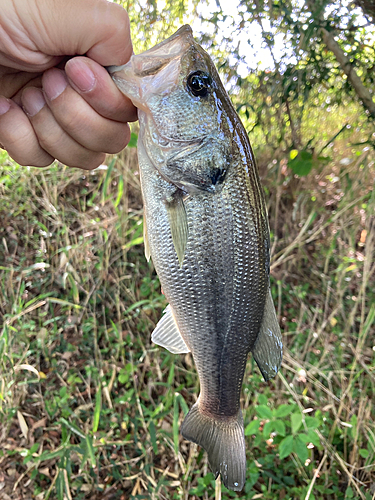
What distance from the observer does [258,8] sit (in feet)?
9.31

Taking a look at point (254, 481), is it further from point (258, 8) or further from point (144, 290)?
point (258, 8)

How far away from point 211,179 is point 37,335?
2444mm

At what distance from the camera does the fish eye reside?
49.3 inches

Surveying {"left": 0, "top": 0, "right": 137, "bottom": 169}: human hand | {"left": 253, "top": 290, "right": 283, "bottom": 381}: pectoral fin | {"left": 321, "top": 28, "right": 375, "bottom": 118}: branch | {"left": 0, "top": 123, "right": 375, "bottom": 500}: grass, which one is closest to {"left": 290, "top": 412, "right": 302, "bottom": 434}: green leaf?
{"left": 0, "top": 123, "right": 375, "bottom": 500}: grass

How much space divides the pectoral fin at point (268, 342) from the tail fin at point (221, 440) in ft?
0.95

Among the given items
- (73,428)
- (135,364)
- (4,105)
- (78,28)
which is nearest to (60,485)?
(73,428)

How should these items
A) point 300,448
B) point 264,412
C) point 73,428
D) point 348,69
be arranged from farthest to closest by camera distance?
point 348,69 → point 73,428 → point 264,412 → point 300,448

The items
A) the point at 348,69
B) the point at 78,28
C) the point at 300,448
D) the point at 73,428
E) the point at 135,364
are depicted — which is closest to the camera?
the point at 78,28

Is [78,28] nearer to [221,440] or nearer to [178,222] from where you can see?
[178,222]

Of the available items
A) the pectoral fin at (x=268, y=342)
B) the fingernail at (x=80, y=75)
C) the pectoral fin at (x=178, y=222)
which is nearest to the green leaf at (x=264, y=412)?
the pectoral fin at (x=268, y=342)

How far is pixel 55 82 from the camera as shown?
4.37ft

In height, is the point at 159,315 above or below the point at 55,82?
below

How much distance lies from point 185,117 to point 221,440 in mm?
1349

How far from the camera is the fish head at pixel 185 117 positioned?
4.05 ft
